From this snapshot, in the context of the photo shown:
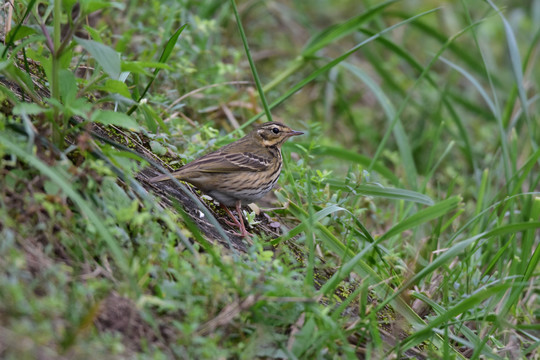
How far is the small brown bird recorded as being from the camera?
500 cm

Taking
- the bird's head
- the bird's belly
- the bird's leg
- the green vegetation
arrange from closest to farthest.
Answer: the green vegetation → the bird's leg → the bird's belly → the bird's head

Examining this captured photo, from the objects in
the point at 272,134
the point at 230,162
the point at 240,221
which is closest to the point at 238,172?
the point at 230,162

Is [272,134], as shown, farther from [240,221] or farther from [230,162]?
[240,221]

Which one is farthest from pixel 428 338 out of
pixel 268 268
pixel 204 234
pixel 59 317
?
pixel 59 317

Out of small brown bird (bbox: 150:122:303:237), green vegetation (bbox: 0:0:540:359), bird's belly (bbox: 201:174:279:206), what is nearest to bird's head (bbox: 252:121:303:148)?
small brown bird (bbox: 150:122:303:237)

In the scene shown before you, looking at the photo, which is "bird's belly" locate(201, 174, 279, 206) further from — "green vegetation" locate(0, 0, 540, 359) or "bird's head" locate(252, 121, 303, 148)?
"bird's head" locate(252, 121, 303, 148)

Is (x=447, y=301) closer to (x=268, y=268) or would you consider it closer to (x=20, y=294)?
(x=268, y=268)

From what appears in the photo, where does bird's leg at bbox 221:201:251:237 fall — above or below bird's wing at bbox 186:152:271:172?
below

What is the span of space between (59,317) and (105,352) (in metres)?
0.24

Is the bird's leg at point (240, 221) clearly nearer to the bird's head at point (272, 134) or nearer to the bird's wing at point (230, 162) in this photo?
the bird's wing at point (230, 162)

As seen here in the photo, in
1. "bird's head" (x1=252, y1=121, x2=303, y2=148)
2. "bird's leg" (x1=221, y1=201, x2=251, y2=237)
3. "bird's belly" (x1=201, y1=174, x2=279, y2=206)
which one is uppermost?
"bird's head" (x1=252, y1=121, x2=303, y2=148)

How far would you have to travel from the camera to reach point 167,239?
3.54 meters

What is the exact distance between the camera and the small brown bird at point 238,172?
5.00 meters

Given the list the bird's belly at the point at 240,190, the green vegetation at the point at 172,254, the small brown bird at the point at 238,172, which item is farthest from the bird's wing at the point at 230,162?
the green vegetation at the point at 172,254
